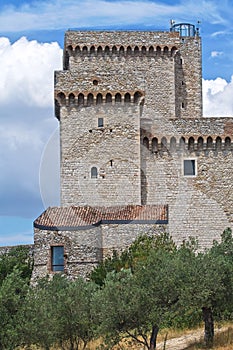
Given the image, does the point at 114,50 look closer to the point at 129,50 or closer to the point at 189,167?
the point at 129,50

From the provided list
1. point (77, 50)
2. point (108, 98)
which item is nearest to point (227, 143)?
point (108, 98)

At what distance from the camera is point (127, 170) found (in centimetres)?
3938

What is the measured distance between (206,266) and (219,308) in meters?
1.90

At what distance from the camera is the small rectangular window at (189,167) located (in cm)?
4106

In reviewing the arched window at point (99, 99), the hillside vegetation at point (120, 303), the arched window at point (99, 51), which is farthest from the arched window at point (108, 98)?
the hillside vegetation at point (120, 303)

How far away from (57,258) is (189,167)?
31.5 feet

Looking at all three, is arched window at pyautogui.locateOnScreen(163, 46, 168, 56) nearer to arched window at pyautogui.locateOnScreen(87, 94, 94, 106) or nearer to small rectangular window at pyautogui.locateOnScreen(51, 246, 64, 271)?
arched window at pyautogui.locateOnScreen(87, 94, 94, 106)

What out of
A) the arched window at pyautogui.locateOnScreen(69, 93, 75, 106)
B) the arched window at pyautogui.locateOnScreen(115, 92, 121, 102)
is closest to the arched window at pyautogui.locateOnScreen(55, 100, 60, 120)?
the arched window at pyautogui.locateOnScreen(69, 93, 75, 106)

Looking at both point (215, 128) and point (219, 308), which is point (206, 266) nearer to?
point (219, 308)

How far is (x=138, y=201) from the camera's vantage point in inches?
1537

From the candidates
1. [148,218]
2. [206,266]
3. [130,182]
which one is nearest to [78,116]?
[130,182]

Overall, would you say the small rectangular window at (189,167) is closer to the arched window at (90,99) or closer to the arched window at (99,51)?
the arched window at (90,99)

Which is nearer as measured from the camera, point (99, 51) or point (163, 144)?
point (163, 144)

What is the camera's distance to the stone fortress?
36219mm
